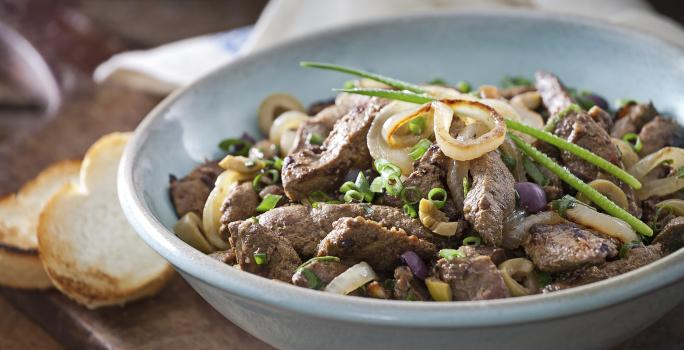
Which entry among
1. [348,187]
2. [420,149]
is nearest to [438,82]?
[420,149]

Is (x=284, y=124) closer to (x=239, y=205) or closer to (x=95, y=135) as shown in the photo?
(x=239, y=205)

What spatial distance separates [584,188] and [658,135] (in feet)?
3.35

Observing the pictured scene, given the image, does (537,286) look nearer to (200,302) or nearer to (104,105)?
(200,302)

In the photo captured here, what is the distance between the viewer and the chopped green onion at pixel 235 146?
5.27 metres

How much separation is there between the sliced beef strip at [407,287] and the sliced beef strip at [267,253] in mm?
517

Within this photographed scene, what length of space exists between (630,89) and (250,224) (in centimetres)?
286

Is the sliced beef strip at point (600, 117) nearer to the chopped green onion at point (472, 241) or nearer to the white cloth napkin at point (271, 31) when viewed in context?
the chopped green onion at point (472, 241)

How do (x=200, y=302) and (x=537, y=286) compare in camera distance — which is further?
(x=200, y=302)

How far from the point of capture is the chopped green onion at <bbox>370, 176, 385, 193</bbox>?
13.4ft

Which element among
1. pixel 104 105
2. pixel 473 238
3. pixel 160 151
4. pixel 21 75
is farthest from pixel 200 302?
pixel 21 75

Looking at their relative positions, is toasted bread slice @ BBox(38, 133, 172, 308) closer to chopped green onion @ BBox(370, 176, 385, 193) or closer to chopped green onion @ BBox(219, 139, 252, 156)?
chopped green onion @ BBox(219, 139, 252, 156)

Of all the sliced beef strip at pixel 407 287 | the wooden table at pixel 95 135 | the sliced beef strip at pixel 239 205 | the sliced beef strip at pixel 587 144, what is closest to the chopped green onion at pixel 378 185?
the sliced beef strip at pixel 407 287

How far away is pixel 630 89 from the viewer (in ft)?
17.9

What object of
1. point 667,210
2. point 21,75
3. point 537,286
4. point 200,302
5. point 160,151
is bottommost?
point 21,75
